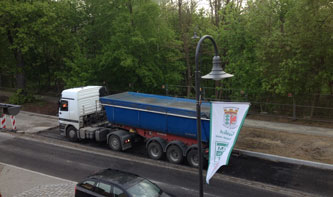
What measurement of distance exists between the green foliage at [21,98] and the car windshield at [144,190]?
22.8m

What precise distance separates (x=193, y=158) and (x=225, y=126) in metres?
5.65

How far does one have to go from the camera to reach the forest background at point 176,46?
1908 cm

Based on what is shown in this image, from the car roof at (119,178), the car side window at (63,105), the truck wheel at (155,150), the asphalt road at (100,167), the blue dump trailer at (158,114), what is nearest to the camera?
the car roof at (119,178)

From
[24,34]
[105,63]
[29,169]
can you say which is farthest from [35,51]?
[29,169]

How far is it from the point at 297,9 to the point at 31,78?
26.5 meters

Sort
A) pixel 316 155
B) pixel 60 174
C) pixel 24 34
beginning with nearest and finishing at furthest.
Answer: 1. pixel 60 174
2. pixel 316 155
3. pixel 24 34

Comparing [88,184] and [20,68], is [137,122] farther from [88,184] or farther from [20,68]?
[20,68]

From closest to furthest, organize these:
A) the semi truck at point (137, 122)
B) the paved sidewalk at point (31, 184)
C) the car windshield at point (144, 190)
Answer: the car windshield at point (144, 190)
the paved sidewalk at point (31, 184)
the semi truck at point (137, 122)

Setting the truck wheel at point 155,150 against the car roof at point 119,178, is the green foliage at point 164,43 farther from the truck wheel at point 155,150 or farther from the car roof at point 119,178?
the car roof at point 119,178

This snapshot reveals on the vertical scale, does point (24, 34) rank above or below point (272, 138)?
above

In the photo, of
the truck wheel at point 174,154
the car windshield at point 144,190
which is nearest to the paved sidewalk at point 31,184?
the car windshield at point 144,190

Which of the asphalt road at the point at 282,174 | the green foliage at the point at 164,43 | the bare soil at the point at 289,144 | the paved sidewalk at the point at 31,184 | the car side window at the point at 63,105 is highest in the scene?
the green foliage at the point at 164,43

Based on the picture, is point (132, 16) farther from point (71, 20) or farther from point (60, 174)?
point (60, 174)

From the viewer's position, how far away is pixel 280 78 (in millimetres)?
19625
